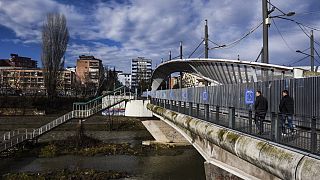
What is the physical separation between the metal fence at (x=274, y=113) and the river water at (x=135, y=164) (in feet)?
25.4

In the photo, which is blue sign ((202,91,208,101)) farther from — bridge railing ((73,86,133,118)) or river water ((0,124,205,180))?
bridge railing ((73,86,133,118))

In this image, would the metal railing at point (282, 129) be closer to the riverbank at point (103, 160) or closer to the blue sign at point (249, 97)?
the blue sign at point (249, 97)

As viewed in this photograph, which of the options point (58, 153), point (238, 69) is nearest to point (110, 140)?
point (58, 153)

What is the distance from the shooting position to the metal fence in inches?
342

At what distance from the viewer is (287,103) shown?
11031mm

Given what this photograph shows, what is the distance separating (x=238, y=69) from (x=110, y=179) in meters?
17.2

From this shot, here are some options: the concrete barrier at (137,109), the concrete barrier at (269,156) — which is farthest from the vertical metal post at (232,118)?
the concrete barrier at (137,109)

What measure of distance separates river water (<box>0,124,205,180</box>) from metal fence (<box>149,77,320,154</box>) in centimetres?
775

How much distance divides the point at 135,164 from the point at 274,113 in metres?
24.7

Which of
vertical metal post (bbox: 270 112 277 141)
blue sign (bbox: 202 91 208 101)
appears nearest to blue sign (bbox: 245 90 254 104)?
blue sign (bbox: 202 91 208 101)

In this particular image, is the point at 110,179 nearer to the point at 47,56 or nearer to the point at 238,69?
the point at 238,69

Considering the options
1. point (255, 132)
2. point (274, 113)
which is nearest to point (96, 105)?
point (255, 132)

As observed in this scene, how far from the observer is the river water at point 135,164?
96.2 feet

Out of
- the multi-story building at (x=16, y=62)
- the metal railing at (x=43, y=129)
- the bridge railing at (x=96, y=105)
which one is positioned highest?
the multi-story building at (x=16, y=62)
